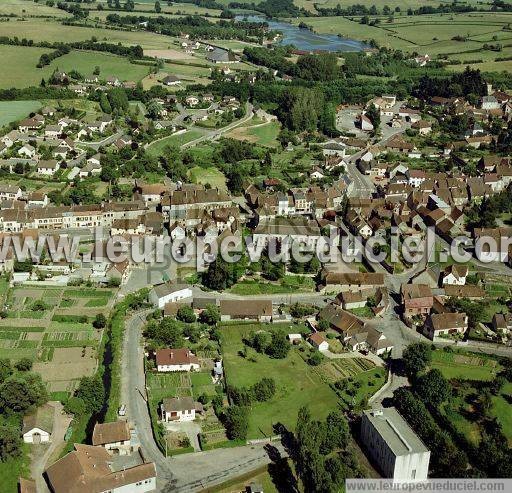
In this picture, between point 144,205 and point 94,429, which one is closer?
point 94,429

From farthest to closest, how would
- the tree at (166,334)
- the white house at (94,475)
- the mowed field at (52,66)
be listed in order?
the mowed field at (52,66)
the tree at (166,334)
the white house at (94,475)

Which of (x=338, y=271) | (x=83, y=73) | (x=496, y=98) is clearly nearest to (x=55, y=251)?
(x=338, y=271)

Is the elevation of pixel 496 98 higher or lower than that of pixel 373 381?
higher

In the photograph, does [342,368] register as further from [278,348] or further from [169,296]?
[169,296]

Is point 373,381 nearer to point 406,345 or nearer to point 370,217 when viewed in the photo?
point 406,345

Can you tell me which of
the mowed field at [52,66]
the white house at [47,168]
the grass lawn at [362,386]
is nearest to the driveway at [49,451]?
the grass lawn at [362,386]

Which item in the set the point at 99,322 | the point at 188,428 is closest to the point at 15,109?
the point at 99,322

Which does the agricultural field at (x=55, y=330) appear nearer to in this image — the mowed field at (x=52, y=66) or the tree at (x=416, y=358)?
the tree at (x=416, y=358)

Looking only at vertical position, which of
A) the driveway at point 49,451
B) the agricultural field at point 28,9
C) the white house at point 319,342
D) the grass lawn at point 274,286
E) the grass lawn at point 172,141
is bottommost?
the driveway at point 49,451
